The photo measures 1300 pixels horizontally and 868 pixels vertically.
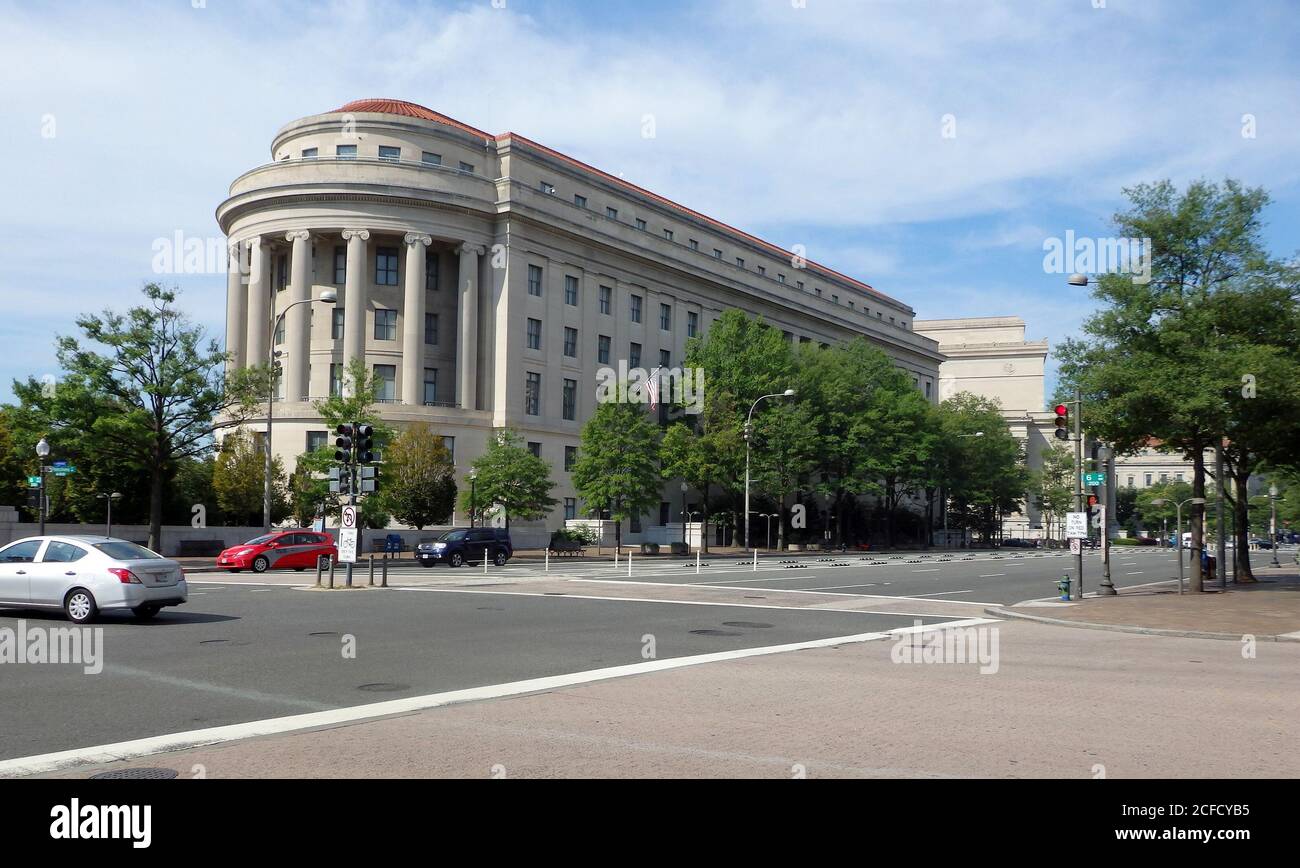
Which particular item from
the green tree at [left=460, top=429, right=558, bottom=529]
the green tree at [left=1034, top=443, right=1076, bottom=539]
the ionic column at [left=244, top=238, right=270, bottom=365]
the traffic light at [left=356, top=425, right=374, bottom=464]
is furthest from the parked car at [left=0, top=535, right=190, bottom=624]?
the green tree at [left=1034, top=443, right=1076, bottom=539]

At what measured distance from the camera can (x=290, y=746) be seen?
7.99 m

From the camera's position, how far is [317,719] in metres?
9.12

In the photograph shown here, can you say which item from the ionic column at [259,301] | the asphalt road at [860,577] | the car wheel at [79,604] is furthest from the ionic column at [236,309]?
the car wheel at [79,604]

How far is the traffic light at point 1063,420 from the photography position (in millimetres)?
26469

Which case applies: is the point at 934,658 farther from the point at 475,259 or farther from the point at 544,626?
the point at 475,259

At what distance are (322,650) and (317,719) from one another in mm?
5330

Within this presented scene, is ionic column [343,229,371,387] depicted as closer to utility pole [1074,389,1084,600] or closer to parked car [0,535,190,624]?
utility pole [1074,389,1084,600]

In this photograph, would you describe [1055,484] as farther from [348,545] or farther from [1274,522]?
[348,545]

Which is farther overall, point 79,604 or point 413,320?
point 413,320

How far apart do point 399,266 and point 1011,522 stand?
10198 cm

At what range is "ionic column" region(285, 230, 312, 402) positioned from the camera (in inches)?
2406

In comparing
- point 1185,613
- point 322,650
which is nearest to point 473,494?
point 1185,613

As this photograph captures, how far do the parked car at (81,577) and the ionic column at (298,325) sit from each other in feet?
148

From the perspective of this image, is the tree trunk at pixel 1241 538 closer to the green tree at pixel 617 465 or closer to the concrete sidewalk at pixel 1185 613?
the concrete sidewalk at pixel 1185 613
